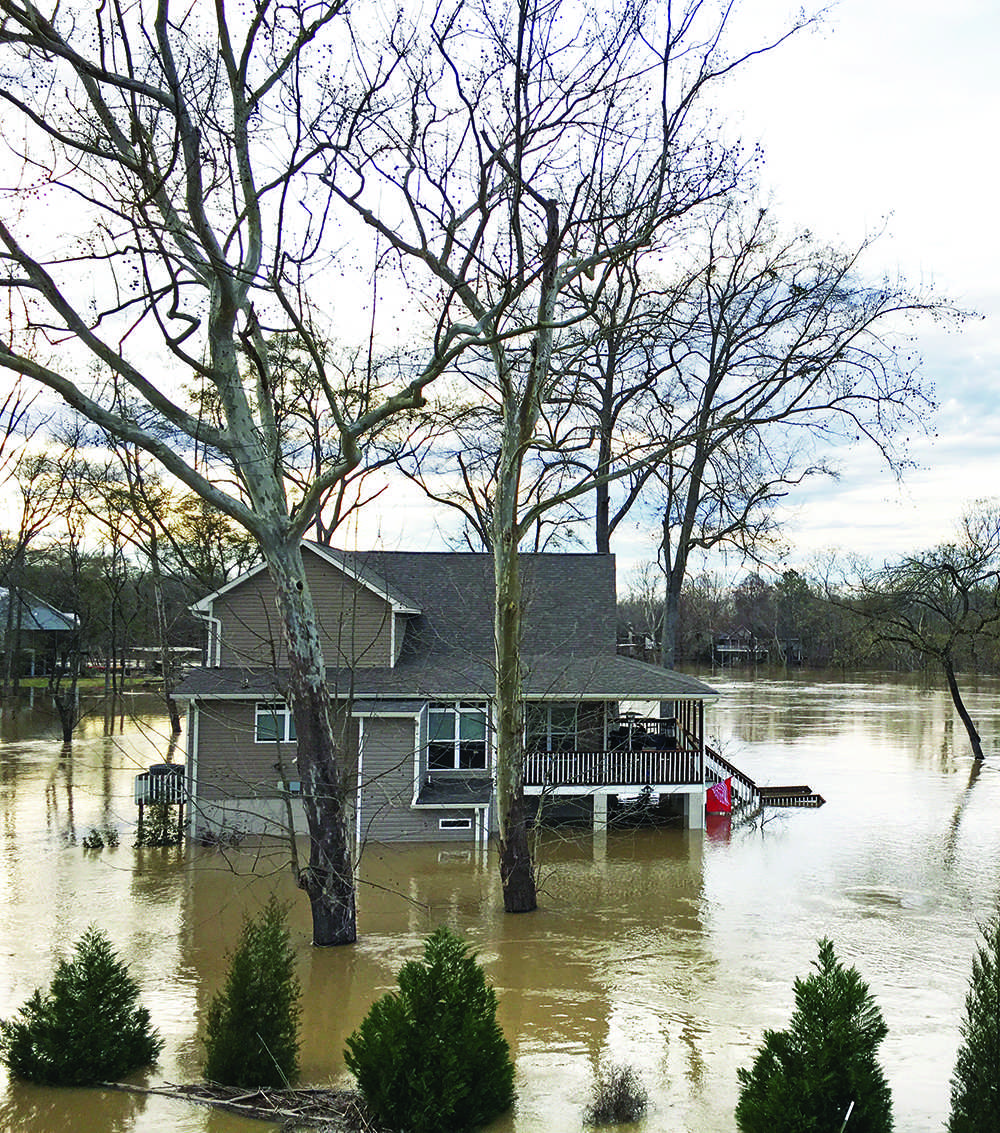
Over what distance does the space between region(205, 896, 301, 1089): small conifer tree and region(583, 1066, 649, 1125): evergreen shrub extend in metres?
2.76

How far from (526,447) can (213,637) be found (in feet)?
34.3

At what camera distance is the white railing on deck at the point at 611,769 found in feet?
74.8

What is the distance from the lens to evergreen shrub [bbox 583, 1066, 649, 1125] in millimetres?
9281

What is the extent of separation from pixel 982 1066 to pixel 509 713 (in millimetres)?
9595

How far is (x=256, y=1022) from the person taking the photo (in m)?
9.27

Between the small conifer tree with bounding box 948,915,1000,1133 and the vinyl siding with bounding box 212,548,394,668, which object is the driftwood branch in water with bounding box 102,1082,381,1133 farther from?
the vinyl siding with bounding box 212,548,394,668

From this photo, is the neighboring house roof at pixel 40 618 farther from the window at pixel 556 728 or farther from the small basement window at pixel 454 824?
the small basement window at pixel 454 824

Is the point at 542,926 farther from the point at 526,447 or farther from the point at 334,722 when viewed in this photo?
the point at 526,447

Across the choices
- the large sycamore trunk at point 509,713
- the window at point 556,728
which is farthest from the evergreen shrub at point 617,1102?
the window at point 556,728

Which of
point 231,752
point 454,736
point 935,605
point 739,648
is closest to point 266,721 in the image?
point 231,752

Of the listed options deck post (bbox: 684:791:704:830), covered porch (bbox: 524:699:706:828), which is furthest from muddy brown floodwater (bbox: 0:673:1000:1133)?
covered porch (bbox: 524:699:706:828)

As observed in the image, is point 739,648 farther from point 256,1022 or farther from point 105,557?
point 256,1022

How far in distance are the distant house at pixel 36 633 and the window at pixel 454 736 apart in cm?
3804

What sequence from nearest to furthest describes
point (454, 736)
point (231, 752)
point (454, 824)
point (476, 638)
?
point (454, 824), point (231, 752), point (454, 736), point (476, 638)
